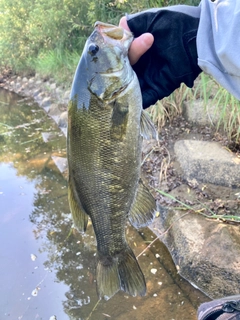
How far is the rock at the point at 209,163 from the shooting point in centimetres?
392

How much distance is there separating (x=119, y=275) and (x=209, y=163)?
8.23 ft

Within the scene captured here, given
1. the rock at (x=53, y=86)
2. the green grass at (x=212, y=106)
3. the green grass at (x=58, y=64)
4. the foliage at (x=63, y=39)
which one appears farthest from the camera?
the rock at (x=53, y=86)

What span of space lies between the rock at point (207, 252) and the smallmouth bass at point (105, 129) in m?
1.76

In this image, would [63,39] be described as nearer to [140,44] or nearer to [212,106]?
[212,106]

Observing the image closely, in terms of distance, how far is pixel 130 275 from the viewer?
1871mm

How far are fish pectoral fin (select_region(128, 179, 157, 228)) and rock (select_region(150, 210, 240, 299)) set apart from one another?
5.39 ft

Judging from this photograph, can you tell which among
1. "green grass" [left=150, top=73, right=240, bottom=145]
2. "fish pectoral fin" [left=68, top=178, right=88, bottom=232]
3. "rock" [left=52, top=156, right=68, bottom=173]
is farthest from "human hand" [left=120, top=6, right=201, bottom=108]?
"rock" [left=52, top=156, right=68, bottom=173]

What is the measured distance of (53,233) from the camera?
4.34 metres

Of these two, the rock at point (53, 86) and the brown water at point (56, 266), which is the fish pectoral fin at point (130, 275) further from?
the rock at point (53, 86)

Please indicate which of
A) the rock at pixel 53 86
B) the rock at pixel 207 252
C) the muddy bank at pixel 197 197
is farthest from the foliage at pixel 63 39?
the rock at pixel 207 252

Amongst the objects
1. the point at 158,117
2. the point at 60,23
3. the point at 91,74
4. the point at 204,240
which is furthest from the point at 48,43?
the point at 91,74

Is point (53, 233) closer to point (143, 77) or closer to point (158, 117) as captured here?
point (158, 117)

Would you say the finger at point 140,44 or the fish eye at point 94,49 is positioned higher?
the fish eye at point 94,49

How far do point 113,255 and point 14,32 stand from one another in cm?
1279
